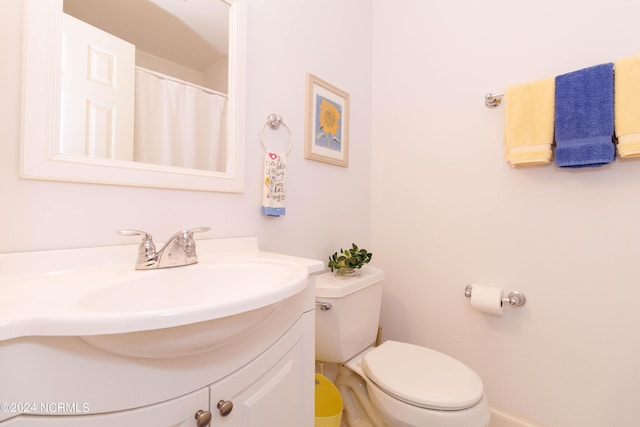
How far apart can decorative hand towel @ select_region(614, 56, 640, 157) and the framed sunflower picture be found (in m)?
1.01

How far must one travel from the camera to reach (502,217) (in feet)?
3.89

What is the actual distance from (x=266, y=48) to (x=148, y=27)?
412mm

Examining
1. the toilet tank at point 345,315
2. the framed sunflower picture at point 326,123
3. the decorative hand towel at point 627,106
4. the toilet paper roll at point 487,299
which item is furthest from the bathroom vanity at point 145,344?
the decorative hand towel at point 627,106

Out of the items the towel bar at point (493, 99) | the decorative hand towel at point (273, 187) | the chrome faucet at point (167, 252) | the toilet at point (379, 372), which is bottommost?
the toilet at point (379, 372)

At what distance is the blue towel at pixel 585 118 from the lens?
91cm

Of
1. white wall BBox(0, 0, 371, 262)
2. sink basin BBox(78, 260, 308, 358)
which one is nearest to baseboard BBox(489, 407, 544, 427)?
white wall BBox(0, 0, 371, 262)

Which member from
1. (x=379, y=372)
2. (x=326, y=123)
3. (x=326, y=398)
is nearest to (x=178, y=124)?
(x=326, y=123)

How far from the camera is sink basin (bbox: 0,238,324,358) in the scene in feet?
1.19

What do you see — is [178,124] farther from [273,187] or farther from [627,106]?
[627,106]

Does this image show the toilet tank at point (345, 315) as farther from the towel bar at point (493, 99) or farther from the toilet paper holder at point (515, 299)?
the towel bar at point (493, 99)

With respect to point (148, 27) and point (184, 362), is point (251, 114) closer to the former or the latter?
point (148, 27)

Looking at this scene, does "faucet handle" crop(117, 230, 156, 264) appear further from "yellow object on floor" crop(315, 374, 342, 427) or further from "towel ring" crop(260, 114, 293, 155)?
→ "yellow object on floor" crop(315, 374, 342, 427)

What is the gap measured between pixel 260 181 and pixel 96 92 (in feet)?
1.76

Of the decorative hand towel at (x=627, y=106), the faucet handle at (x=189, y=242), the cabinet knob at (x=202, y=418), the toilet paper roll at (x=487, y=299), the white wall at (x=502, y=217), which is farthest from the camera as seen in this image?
the toilet paper roll at (x=487, y=299)
